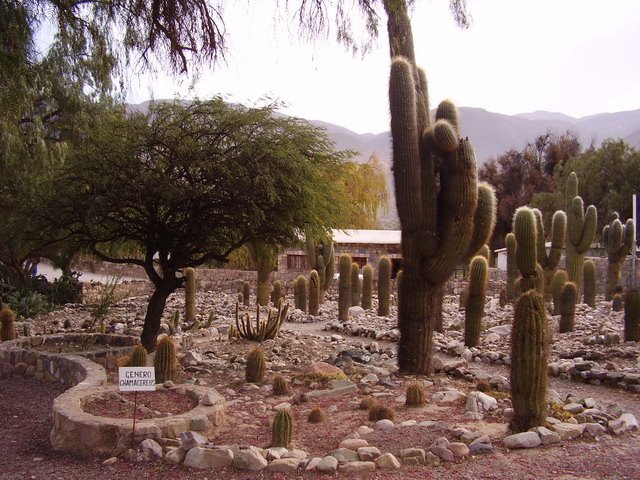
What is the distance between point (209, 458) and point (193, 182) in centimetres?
556

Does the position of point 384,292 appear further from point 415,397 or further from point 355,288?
point 415,397

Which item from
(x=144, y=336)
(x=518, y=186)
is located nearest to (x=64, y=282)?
(x=144, y=336)

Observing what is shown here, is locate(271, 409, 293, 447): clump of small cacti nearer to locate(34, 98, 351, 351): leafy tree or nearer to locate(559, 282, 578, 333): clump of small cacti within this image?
locate(34, 98, 351, 351): leafy tree

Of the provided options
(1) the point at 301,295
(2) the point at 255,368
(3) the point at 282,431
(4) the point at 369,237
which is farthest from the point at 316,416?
(4) the point at 369,237

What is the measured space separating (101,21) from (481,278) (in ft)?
26.3

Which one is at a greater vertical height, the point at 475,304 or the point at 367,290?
the point at 475,304

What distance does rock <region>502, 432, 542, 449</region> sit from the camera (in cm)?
585

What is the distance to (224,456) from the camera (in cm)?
546

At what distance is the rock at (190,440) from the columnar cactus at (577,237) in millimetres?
16549

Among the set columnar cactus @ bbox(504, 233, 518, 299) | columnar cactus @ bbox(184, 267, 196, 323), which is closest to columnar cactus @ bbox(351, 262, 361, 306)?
columnar cactus @ bbox(504, 233, 518, 299)

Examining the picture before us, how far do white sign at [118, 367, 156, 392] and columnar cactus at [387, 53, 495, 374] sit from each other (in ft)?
14.5

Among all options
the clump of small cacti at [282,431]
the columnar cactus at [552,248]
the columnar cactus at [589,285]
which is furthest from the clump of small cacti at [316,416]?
the columnar cactus at [589,285]

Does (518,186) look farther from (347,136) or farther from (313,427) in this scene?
(347,136)

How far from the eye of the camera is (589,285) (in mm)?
19531
